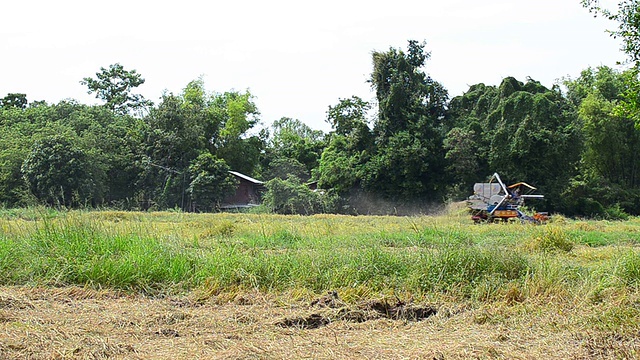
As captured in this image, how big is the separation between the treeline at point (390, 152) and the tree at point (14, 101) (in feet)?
26.8

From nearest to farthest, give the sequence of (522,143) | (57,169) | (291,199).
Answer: (57,169)
(522,143)
(291,199)

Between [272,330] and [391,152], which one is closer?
[272,330]

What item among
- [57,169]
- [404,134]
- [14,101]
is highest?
[14,101]

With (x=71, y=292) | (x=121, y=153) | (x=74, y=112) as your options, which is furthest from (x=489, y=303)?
(x=74, y=112)

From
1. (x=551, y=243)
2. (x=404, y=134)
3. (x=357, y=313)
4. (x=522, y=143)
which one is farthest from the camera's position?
(x=404, y=134)

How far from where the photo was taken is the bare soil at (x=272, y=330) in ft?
15.8

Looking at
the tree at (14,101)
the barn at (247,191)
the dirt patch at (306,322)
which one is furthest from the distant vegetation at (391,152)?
the dirt patch at (306,322)

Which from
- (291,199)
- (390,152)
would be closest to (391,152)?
(390,152)

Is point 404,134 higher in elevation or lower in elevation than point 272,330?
higher

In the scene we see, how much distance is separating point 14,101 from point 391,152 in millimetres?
35656

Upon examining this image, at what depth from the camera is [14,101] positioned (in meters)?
50.3

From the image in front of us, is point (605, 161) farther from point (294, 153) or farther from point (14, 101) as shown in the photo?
point (14, 101)

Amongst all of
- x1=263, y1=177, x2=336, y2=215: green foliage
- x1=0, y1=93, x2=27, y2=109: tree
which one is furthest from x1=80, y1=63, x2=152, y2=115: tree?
x1=263, y1=177, x2=336, y2=215: green foliage

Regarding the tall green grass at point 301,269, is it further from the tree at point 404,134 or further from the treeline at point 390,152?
the tree at point 404,134
